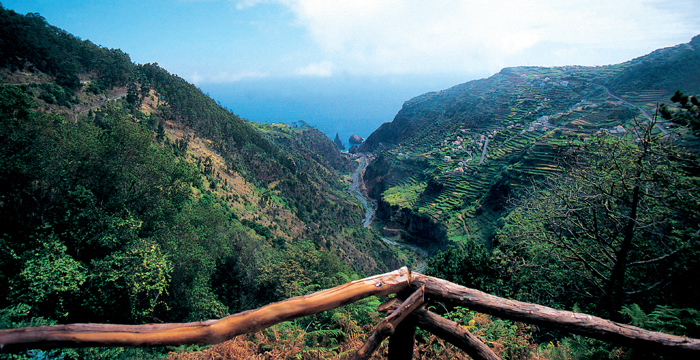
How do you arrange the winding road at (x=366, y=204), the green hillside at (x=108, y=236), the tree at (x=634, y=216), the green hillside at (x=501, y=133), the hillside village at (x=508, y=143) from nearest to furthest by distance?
the tree at (x=634, y=216) < the green hillside at (x=108, y=236) < the hillside village at (x=508, y=143) < the green hillside at (x=501, y=133) < the winding road at (x=366, y=204)

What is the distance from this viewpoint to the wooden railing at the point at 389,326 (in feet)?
5.59

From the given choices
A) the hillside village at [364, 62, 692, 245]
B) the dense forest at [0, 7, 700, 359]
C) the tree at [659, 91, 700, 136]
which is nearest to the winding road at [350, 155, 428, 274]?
the hillside village at [364, 62, 692, 245]

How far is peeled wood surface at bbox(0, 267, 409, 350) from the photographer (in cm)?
164

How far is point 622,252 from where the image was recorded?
696 centimetres

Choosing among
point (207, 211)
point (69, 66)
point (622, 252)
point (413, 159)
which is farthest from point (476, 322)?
point (413, 159)

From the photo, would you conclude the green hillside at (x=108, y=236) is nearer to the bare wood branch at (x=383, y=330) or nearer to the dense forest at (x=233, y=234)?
the dense forest at (x=233, y=234)

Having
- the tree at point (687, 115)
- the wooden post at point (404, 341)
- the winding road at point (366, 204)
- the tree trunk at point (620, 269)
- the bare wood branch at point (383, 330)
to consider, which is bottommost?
the winding road at point (366, 204)

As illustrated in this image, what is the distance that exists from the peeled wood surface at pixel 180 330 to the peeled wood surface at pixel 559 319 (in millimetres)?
531

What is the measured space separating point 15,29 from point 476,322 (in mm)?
45148

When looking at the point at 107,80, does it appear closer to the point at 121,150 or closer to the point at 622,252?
the point at 121,150

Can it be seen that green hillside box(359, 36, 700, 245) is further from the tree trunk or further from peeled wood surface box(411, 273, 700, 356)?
peeled wood surface box(411, 273, 700, 356)

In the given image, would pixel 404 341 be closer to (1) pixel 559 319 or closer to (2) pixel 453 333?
(2) pixel 453 333

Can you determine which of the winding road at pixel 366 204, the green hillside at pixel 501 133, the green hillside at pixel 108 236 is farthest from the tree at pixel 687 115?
the winding road at pixel 366 204

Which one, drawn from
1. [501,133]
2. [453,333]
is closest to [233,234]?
[453,333]
